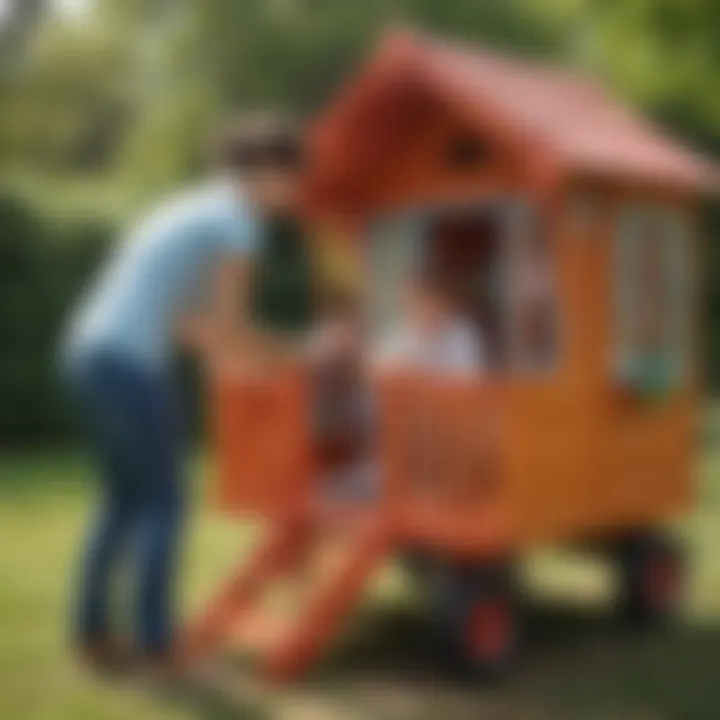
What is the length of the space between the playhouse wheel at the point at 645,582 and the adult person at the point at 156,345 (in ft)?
1.09

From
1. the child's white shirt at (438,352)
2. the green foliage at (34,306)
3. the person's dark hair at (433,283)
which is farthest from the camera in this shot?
the green foliage at (34,306)

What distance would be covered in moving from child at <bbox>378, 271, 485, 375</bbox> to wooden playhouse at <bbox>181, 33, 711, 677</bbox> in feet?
0.07

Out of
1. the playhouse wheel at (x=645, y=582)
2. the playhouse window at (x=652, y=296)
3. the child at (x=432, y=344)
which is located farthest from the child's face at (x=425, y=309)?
the playhouse wheel at (x=645, y=582)

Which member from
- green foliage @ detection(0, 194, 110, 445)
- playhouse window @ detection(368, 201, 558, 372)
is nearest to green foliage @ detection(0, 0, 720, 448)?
green foliage @ detection(0, 194, 110, 445)

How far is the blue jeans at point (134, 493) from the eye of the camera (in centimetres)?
106

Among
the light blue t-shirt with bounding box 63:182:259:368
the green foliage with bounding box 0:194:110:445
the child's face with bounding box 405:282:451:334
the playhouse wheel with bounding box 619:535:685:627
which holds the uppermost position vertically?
the green foliage with bounding box 0:194:110:445

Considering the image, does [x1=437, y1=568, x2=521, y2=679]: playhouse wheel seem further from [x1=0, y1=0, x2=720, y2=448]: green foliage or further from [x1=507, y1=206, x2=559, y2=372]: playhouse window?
[x1=0, y1=0, x2=720, y2=448]: green foliage

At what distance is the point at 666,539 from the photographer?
123cm

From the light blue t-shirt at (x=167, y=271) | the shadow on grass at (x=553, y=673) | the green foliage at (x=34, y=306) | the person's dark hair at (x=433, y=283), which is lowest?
the shadow on grass at (x=553, y=673)

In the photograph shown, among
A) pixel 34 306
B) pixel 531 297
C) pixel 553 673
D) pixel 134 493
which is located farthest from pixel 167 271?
pixel 34 306

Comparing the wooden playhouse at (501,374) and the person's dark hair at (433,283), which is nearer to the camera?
the wooden playhouse at (501,374)

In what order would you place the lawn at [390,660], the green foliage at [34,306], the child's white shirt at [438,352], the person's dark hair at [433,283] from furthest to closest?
the green foliage at [34,306], the person's dark hair at [433,283], the child's white shirt at [438,352], the lawn at [390,660]

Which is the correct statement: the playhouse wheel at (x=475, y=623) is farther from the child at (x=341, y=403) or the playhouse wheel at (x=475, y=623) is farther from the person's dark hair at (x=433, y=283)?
the person's dark hair at (x=433, y=283)

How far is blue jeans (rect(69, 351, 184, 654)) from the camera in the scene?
3.48 ft
